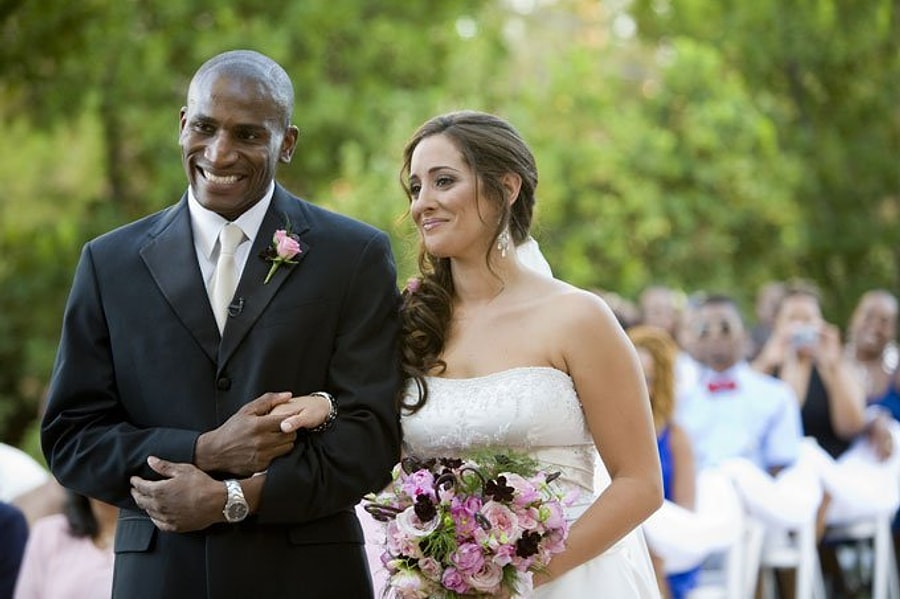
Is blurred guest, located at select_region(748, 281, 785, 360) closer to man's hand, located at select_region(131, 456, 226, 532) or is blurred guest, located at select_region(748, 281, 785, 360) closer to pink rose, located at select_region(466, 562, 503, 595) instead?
pink rose, located at select_region(466, 562, 503, 595)

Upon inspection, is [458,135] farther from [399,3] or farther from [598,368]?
[399,3]

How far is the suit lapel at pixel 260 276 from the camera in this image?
389cm

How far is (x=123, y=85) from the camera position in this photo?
15.5 meters

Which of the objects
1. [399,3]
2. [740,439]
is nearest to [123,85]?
[399,3]

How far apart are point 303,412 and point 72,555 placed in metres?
2.54

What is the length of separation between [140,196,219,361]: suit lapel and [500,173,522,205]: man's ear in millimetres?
943

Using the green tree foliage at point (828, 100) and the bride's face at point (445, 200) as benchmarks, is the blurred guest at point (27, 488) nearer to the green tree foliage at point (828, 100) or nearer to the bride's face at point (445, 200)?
the bride's face at point (445, 200)

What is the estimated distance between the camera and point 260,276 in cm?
397

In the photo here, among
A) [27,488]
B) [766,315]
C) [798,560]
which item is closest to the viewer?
[27,488]

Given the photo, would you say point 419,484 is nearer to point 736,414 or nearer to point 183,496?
point 183,496

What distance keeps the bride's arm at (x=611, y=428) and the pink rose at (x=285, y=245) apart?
85 centimetres

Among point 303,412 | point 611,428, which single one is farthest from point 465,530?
point 611,428

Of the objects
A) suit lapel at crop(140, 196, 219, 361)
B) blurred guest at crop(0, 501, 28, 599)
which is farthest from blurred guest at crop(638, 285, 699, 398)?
suit lapel at crop(140, 196, 219, 361)

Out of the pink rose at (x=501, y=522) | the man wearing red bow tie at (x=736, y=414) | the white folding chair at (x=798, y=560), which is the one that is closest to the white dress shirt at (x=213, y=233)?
the pink rose at (x=501, y=522)
